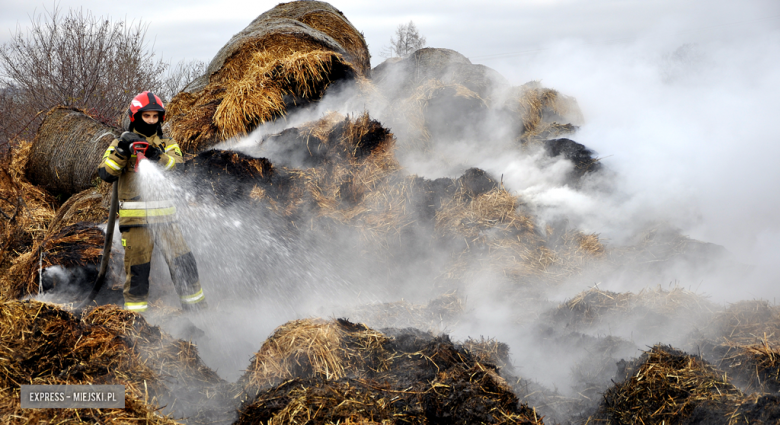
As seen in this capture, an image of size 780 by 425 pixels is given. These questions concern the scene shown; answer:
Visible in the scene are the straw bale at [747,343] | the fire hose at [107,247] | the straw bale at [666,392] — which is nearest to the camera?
the straw bale at [666,392]

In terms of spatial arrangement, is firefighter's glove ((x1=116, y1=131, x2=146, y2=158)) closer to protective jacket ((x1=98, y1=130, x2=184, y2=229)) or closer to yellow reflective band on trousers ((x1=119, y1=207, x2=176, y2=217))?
protective jacket ((x1=98, y1=130, x2=184, y2=229))

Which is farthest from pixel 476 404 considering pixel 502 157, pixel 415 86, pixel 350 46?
pixel 350 46

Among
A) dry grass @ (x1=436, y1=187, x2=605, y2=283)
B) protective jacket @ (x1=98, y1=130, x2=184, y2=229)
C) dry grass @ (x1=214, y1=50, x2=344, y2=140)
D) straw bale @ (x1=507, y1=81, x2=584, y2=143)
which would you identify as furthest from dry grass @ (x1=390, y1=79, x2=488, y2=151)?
protective jacket @ (x1=98, y1=130, x2=184, y2=229)

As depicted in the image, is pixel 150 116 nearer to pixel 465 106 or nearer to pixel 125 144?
pixel 125 144

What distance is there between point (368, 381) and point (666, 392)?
1.75 metres

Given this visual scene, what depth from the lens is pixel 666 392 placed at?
106 inches

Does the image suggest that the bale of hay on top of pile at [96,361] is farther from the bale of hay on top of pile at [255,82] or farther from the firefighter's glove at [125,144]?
the bale of hay on top of pile at [255,82]

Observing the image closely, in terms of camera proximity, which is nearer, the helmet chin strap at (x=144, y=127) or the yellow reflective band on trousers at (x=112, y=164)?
the yellow reflective band on trousers at (x=112, y=164)

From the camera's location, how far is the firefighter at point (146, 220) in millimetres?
4109

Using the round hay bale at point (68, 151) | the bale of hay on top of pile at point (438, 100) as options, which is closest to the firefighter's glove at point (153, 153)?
the bale of hay on top of pile at point (438, 100)

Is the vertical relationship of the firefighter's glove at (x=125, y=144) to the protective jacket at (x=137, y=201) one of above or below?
above

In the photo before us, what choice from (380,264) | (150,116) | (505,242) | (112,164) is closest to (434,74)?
(505,242)

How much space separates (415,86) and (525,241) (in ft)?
12.0

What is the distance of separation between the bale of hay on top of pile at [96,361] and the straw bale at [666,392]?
262cm
